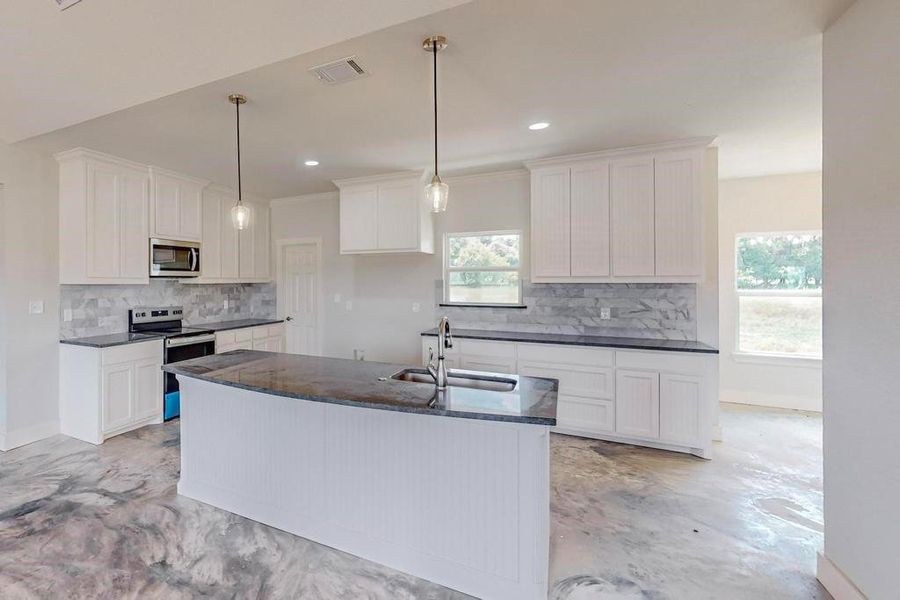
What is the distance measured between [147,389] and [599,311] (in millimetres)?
4512

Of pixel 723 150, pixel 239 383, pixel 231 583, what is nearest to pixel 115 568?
pixel 231 583

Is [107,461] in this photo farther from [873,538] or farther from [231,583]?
[873,538]

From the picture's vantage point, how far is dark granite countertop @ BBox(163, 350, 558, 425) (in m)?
1.69

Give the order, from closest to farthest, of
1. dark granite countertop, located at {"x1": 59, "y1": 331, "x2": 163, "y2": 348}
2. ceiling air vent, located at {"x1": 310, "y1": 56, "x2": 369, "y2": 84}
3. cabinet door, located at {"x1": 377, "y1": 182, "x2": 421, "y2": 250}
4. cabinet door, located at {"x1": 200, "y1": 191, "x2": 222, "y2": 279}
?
ceiling air vent, located at {"x1": 310, "y1": 56, "x2": 369, "y2": 84}, dark granite countertop, located at {"x1": 59, "y1": 331, "x2": 163, "y2": 348}, cabinet door, located at {"x1": 377, "y1": 182, "x2": 421, "y2": 250}, cabinet door, located at {"x1": 200, "y1": 191, "x2": 222, "y2": 279}

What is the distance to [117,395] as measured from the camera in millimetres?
3613

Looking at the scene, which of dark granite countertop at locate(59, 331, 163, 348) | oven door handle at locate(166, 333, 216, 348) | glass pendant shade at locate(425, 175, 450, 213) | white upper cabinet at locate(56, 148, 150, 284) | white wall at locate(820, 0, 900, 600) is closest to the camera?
white wall at locate(820, 0, 900, 600)

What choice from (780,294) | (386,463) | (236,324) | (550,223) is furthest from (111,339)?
(780,294)

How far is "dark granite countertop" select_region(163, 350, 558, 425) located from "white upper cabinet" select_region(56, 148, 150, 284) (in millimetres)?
2069

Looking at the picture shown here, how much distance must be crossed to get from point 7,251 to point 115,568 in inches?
118

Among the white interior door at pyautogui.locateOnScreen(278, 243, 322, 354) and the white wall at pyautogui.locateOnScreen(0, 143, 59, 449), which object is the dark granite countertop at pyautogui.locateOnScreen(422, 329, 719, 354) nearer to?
the white interior door at pyautogui.locateOnScreen(278, 243, 322, 354)

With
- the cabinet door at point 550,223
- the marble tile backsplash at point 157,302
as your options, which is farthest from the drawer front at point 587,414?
the marble tile backsplash at point 157,302

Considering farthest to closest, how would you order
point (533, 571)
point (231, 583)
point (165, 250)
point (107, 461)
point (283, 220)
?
point (283, 220) → point (165, 250) → point (107, 461) → point (231, 583) → point (533, 571)

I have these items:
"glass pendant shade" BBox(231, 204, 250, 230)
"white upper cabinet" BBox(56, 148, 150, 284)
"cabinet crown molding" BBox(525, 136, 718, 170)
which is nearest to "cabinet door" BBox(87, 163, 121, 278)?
"white upper cabinet" BBox(56, 148, 150, 284)

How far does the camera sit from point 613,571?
1.98 metres
